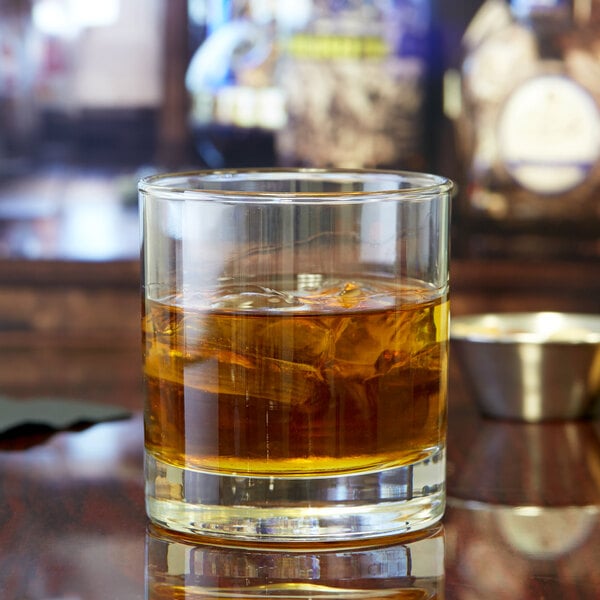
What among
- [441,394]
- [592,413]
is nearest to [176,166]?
[592,413]

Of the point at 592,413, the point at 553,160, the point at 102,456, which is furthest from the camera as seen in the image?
the point at 553,160

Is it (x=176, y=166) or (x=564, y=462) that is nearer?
(x=564, y=462)

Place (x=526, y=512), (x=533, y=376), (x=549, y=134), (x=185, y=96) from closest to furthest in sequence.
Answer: (x=526, y=512) → (x=533, y=376) → (x=549, y=134) → (x=185, y=96)

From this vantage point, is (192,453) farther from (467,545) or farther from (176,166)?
(176,166)

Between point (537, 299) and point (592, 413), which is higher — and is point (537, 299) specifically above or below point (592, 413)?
below

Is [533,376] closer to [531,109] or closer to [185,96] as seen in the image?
[531,109]

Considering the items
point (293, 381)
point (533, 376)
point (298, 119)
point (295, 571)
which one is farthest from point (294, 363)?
point (298, 119)

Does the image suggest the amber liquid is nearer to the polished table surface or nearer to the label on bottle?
the polished table surface
